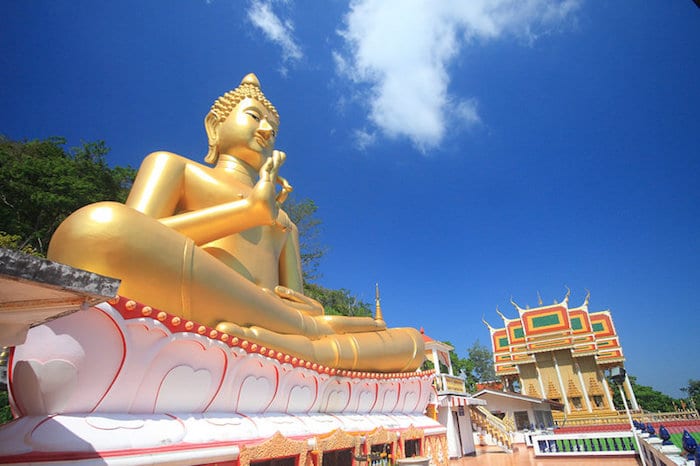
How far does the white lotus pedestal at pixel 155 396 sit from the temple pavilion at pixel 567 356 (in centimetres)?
2105

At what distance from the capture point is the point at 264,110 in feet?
22.5

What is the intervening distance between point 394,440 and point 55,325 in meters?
4.62

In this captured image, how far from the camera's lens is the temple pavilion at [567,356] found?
70.7ft

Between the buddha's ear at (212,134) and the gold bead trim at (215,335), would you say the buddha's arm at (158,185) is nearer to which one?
the buddha's ear at (212,134)

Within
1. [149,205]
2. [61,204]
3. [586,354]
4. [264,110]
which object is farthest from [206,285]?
[586,354]

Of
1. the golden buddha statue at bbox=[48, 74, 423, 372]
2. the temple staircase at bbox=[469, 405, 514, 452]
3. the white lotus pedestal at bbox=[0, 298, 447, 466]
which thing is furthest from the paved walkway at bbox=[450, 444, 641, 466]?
the white lotus pedestal at bbox=[0, 298, 447, 466]

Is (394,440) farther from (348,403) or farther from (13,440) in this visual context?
(13,440)

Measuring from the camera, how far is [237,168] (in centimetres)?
645

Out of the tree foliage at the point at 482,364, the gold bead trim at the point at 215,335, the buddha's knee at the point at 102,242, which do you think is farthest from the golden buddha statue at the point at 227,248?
the tree foliage at the point at 482,364

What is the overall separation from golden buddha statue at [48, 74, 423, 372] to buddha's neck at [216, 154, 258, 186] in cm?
2

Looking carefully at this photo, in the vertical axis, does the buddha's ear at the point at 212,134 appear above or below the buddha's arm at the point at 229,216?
above

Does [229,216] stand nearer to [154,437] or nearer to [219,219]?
[219,219]

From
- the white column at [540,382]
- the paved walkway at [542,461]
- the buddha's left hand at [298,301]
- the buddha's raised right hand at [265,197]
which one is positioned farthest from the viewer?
the white column at [540,382]

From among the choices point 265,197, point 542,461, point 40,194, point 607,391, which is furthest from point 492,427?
point 40,194
